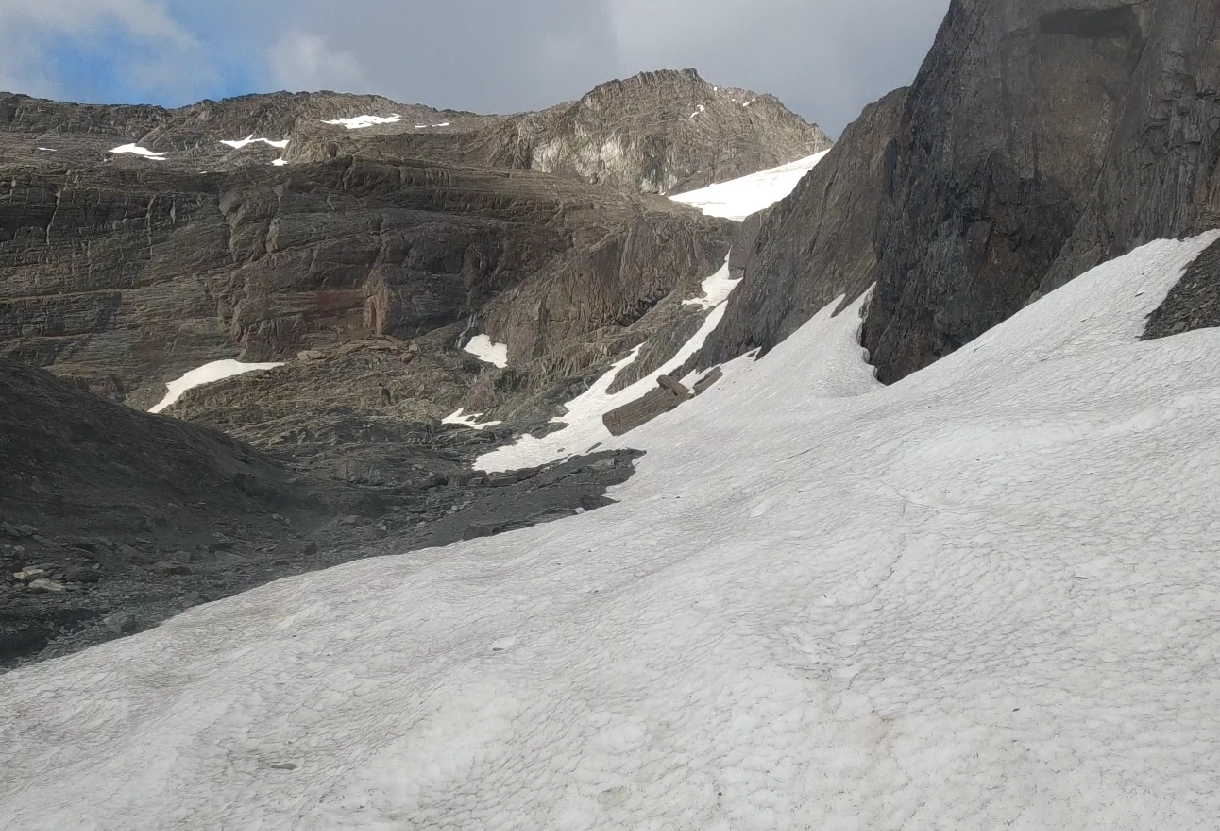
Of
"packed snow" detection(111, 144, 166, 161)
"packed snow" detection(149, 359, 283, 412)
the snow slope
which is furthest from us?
"packed snow" detection(111, 144, 166, 161)

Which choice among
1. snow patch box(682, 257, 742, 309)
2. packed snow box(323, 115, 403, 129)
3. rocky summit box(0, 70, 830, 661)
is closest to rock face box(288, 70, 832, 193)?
rocky summit box(0, 70, 830, 661)

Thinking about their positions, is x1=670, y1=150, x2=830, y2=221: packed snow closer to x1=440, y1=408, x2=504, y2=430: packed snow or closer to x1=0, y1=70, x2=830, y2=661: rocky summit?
x1=0, y1=70, x2=830, y2=661: rocky summit

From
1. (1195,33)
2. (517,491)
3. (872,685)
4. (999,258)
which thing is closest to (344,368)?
(517,491)

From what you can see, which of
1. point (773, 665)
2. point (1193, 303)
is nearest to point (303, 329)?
point (1193, 303)

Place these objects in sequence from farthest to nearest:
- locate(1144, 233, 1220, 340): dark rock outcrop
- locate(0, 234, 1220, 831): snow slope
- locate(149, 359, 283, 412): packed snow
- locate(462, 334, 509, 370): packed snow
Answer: locate(462, 334, 509, 370): packed snow → locate(149, 359, 283, 412): packed snow → locate(1144, 233, 1220, 340): dark rock outcrop → locate(0, 234, 1220, 831): snow slope

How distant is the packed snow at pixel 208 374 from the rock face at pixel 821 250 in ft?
124

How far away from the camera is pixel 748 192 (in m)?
104

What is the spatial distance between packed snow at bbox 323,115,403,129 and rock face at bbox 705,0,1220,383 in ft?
385

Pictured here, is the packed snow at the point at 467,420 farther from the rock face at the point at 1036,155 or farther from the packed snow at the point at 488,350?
the rock face at the point at 1036,155

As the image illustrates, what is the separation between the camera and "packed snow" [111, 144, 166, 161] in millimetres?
115425

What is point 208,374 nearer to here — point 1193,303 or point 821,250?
point 821,250

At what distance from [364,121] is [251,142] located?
16.0 metres

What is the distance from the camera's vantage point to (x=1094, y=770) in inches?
235

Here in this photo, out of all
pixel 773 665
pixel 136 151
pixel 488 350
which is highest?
pixel 136 151
